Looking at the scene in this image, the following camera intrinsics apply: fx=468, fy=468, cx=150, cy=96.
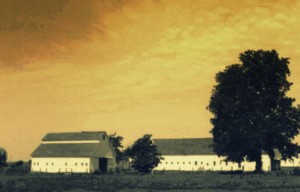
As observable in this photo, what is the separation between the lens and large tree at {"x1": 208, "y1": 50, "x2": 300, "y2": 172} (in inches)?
2534

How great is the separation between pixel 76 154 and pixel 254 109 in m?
38.5

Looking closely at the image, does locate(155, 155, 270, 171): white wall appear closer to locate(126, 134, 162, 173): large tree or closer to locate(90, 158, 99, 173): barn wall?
locate(90, 158, 99, 173): barn wall

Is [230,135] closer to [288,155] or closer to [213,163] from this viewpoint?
[288,155]

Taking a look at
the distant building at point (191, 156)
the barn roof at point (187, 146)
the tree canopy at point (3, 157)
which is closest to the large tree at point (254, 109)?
the distant building at point (191, 156)

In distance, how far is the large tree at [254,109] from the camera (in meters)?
64.4

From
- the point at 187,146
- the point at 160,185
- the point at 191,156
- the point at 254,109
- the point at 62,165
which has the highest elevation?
the point at 254,109

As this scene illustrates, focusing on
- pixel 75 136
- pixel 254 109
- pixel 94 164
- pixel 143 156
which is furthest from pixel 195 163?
pixel 254 109

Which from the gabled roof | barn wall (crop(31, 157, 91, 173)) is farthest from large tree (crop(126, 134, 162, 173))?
the gabled roof

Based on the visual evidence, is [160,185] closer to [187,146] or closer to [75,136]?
[75,136]

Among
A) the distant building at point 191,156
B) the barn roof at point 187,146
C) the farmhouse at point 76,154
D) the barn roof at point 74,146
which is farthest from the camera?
the barn roof at point 187,146

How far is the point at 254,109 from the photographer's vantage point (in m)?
65.0

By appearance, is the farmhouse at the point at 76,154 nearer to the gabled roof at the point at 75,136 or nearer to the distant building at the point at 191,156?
the gabled roof at the point at 75,136

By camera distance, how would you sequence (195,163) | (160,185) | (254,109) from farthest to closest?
(195,163)
(254,109)
(160,185)

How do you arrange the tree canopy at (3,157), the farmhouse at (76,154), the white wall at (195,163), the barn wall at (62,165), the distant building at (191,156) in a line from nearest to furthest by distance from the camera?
the barn wall at (62,165) < the farmhouse at (76,154) < the white wall at (195,163) < the distant building at (191,156) < the tree canopy at (3,157)
